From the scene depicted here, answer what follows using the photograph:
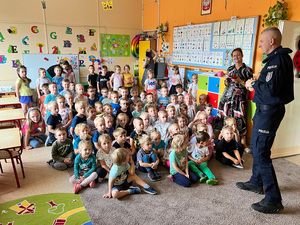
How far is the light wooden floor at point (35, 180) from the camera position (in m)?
2.93

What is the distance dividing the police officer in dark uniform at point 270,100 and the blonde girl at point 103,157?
5.96ft

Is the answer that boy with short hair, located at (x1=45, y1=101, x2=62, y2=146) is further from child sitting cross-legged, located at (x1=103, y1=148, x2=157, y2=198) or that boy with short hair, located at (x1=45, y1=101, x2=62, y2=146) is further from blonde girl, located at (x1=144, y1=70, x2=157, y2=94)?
blonde girl, located at (x1=144, y1=70, x2=157, y2=94)

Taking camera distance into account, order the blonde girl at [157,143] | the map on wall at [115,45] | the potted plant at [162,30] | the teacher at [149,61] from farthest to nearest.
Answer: the map on wall at [115,45] < the teacher at [149,61] < the potted plant at [162,30] < the blonde girl at [157,143]

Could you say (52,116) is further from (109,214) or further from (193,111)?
(193,111)

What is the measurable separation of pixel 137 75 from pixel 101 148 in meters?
6.17

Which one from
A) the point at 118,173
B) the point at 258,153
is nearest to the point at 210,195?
the point at 258,153

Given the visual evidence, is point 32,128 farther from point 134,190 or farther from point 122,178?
point 134,190

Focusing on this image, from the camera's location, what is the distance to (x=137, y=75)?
9.05 metres

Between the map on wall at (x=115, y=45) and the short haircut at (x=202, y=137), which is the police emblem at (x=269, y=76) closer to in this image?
the short haircut at (x=202, y=137)

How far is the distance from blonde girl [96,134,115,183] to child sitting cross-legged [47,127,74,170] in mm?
647

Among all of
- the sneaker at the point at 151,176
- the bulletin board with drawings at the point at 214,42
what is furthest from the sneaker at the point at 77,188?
the bulletin board with drawings at the point at 214,42

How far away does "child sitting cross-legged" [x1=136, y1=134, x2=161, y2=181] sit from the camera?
329 centimetres

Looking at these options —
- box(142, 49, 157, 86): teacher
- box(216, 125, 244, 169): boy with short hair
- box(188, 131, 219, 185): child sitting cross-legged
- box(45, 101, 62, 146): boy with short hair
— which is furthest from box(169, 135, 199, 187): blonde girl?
box(142, 49, 157, 86): teacher

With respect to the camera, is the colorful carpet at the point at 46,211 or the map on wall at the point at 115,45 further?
the map on wall at the point at 115,45
